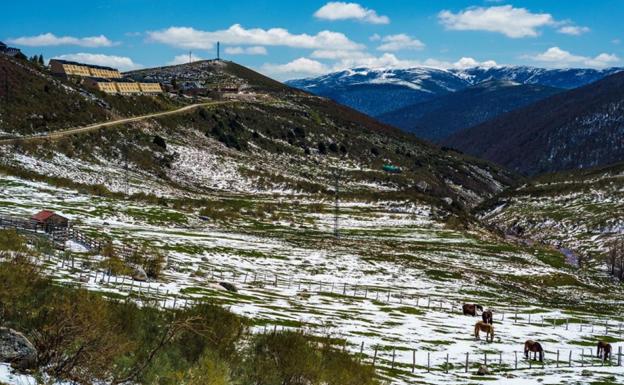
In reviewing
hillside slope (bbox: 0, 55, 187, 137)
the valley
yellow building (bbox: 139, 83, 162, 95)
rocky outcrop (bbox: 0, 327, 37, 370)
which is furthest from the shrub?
yellow building (bbox: 139, 83, 162, 95)

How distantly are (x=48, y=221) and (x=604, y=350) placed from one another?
44.5 m

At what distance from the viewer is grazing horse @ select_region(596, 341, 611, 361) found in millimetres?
41938

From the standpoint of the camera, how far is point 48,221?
176ft

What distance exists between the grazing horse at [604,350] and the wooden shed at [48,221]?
4350 centimetres

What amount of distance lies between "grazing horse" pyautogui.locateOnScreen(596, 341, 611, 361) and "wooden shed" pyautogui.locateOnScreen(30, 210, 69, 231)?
43497mm

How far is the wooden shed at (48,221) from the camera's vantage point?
52781 millimetres

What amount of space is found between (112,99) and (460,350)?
135 meters

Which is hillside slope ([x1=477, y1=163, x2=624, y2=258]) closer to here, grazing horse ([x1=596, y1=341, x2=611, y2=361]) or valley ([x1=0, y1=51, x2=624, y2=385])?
valley ([x1=0, y1=51, x2=624, y2=385])

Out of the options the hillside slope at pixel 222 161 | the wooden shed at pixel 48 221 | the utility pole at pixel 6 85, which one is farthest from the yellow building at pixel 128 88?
the wooden shed at pixel 48 221

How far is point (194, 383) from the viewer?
637 inches

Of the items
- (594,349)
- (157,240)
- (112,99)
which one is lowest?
(594,349)

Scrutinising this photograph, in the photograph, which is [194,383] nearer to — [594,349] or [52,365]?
[52,365]

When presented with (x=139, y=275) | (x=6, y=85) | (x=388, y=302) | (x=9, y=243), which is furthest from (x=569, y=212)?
(x=9, y=243)

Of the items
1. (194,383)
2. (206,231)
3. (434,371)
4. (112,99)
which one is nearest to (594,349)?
(434,371)
